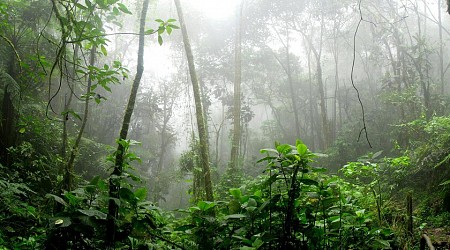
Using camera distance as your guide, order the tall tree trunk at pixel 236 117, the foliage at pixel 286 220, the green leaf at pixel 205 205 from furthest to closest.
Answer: the tall tree trunk at pixel 236 117
the green leaf at pixel 205 205
the foliage at pixel 286 220

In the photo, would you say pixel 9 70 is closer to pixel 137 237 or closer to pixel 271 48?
pixel 137 237

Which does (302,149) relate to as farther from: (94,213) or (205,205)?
(94,213)

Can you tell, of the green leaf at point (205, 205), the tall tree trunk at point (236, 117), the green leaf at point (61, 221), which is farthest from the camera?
the tall tree trunk at point (236, 117)

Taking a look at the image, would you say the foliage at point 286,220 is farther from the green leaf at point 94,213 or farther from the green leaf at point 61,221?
the green leaf at point 61,221

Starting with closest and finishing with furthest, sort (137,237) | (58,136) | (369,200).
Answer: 1. (137,237)
2. (369,200)
3. (58,136)

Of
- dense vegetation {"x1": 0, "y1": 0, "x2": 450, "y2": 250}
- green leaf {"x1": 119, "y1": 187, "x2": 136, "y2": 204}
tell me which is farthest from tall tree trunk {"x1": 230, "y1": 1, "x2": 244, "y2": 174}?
green leaf {"x1": 119, "y1": 187, "x2": 136, "y2": 204}

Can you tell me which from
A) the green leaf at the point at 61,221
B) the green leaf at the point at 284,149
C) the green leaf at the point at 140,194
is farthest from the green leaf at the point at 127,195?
the green leaf at the point at 284,149

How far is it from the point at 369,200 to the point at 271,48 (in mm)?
16293

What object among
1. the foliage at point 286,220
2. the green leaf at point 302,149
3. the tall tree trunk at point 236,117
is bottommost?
the foliage at point 286,220

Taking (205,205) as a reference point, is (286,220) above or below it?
below

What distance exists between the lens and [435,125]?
20.3ft

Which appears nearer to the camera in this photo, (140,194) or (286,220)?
(286,220)

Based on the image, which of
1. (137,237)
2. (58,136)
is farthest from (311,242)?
(58,136)

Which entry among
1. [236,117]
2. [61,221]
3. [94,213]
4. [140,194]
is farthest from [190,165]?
[61,221]
